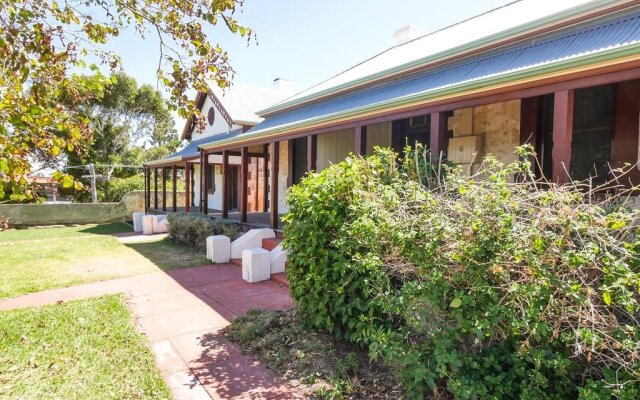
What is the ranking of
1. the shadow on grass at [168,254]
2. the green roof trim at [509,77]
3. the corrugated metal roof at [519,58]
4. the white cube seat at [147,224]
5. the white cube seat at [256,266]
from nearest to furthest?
the green roof trim at [509,77], the corrugated metal roof at [519,58], the white cube seat at [256,266], the shadow on grass at [168,254], the white cube seat at [147,224]

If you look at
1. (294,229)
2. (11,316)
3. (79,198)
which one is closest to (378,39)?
(294,229)

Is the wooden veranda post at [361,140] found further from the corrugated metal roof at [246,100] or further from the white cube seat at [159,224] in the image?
the white cube seat at [159,224]

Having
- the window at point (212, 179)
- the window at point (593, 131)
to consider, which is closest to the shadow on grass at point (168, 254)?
the window at point (212, 179)

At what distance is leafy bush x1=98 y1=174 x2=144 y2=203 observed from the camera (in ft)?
91.1

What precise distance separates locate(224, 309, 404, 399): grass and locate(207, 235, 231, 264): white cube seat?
4009mm

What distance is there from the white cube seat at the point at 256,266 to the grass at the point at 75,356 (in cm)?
220

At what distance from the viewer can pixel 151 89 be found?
33281 millimetres

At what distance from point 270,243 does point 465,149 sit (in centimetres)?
456

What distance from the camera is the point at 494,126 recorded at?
7012 mm

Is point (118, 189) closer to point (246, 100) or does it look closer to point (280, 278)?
point (246, 100)

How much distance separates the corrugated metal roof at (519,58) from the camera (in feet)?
15.8

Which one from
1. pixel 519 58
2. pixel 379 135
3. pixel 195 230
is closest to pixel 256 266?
pixel 195 230

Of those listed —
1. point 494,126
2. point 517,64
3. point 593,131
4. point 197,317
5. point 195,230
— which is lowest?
point 197,317

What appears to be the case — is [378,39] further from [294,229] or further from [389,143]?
[294,229]
